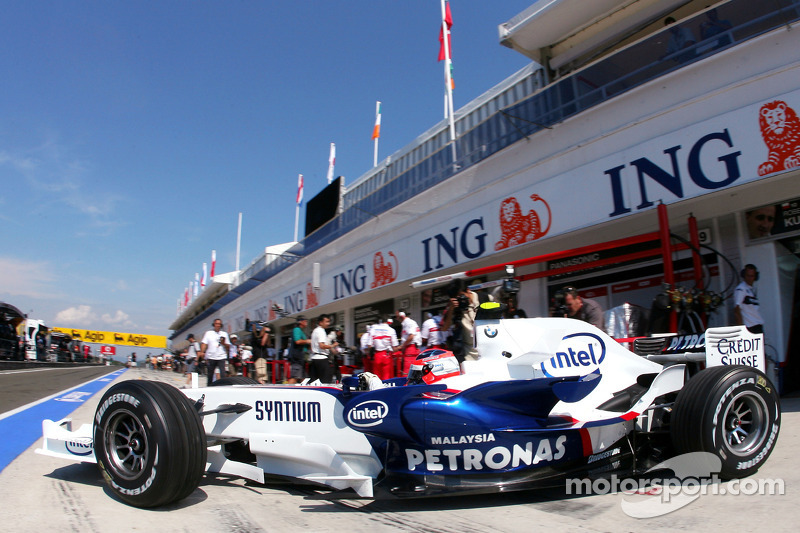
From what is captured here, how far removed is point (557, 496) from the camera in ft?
9.33

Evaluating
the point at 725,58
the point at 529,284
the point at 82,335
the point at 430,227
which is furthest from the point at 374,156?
the point at 82,335

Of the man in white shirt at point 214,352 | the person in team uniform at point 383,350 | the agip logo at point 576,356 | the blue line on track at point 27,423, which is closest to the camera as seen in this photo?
the agip logo at point 576,356

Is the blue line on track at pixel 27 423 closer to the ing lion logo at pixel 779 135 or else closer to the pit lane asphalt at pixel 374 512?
the pit lane asphalt at pixel 374 512

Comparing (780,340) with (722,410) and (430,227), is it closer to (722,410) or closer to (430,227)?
(722,410)

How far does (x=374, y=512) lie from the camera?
2707 mm

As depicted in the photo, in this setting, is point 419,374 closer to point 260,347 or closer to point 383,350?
point 383,350

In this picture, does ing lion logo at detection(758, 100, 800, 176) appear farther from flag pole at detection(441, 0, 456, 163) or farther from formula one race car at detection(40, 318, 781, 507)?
flag pole at detection(441, 0, 456, 163)

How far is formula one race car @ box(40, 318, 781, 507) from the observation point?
2678mm

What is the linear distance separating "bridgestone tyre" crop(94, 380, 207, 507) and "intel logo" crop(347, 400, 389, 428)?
2.76ft

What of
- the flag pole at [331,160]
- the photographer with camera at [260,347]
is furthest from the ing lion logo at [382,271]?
the flag pole at [331,160]

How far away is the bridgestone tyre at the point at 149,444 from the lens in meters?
2.67

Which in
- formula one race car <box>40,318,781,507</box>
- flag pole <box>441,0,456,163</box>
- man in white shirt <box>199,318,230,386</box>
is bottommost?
formula one race car <box>40,318,781,507</box>

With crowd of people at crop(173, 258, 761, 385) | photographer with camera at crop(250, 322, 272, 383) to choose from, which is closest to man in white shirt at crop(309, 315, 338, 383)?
crowd of people at crop(173, 258, 761, 385)

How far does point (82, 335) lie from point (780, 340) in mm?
85753
